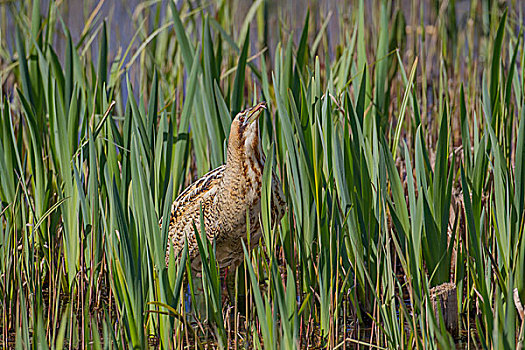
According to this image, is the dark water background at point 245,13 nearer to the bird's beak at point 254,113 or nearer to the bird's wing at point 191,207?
the bird's wing at point 191,207

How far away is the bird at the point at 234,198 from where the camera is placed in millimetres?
3355

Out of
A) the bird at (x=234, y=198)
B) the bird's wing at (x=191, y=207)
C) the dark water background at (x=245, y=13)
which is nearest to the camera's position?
the bird at (x=234, y=198)

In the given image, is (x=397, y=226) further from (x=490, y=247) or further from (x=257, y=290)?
(x=257, y=290)

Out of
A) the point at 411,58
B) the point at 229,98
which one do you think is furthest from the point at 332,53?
the point at 229,98

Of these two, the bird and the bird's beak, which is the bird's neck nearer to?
the bird

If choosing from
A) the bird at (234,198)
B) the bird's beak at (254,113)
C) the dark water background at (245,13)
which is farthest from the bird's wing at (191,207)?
the dark water background at (245,13)

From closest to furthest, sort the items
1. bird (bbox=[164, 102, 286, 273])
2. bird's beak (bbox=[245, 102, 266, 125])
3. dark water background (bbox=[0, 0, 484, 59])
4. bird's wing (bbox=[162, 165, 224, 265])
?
bird's beak (bbox=[245, 102, 266, 125]), bird (bbox=[164, 102, 286, 273]), bird's wing (bbox=[162, 165, 224, 265]), dark water background (bbox=[0, 0, 484, 59])

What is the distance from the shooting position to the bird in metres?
3.36

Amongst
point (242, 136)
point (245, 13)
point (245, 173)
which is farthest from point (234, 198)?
point (245, 13)

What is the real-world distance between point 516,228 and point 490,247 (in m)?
0.43

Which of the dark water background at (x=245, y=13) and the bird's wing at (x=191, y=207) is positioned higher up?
the dark water background at (x=245, y=13)

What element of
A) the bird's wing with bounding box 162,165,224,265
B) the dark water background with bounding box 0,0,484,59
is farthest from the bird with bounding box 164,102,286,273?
the dark water background with bounding box 0,0,484,59

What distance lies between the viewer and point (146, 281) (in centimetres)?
277

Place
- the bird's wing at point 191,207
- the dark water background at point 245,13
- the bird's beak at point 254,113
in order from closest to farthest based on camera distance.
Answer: the bird's beak at point 254,113, the bird's wing at point 191,207, the dark water background at point 245,13
